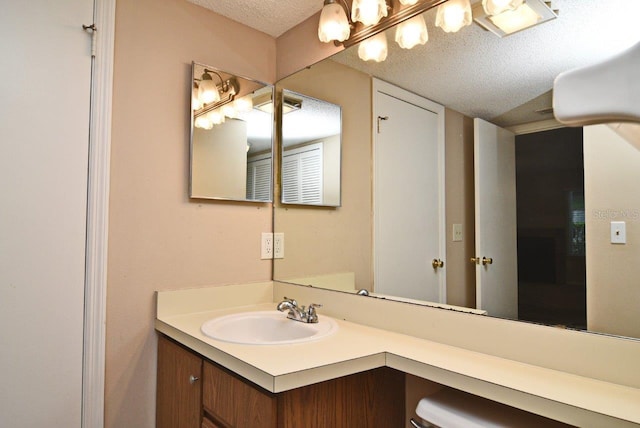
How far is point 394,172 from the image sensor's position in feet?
5.10

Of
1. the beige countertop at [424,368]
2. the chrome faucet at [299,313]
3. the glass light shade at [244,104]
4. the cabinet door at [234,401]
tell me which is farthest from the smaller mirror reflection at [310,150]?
the cabinet door at [234,401]

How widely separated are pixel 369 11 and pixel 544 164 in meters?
0.87

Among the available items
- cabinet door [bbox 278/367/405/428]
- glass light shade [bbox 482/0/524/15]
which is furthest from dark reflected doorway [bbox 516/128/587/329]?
cabinet door [bbox 278/367/405/428]

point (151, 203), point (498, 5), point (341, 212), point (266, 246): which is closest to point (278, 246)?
point (266, 246)

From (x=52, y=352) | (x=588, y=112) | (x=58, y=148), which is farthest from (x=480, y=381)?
(x=58, y=148)

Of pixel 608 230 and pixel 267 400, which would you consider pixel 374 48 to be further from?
pixel 267 400

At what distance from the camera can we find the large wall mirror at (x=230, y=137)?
1725 millimetres

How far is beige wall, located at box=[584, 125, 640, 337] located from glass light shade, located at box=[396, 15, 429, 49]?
67 centimetres

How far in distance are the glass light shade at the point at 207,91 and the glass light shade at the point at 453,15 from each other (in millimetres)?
971

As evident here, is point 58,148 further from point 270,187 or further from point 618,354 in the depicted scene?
point 618,354

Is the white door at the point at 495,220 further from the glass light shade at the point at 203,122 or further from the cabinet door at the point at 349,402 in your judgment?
the glass light shade at the point at 203,122

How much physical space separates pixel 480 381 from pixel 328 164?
1146 millimetres

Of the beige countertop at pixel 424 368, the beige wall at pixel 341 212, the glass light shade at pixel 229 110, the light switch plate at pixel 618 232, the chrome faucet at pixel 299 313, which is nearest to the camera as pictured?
the beige countertop at pixel 424 368

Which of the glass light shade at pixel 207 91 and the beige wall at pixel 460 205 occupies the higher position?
the glass light shade at pixel 207 91
